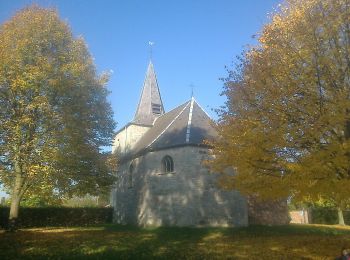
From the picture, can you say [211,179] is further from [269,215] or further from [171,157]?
[269,215]

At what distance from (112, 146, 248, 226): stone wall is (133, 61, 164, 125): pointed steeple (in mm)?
11110

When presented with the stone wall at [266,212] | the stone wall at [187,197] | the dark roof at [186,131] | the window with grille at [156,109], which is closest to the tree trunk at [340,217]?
the stone wall at [266,212]

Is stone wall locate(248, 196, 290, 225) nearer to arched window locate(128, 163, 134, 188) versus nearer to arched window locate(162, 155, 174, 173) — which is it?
arched window locate(162, 155, 174, 173)

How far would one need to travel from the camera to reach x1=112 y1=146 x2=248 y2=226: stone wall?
72.6 ft

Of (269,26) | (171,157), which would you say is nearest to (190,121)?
(171,157)

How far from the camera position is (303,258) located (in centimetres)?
1080

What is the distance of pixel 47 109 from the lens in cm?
1820

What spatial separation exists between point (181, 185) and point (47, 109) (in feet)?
33.5

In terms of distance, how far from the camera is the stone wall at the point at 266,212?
2436 centimetres

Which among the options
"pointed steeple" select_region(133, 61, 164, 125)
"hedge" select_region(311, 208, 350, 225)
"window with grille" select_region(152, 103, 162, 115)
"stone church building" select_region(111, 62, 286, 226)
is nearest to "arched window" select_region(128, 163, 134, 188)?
"stone church building" select_region(111, 62, 286, 226)

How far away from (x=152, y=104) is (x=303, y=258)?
2751 centimetres

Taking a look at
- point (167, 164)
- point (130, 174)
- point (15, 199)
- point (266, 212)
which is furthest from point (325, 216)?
point (15, 199)

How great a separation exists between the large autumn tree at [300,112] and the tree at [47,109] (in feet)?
34.2

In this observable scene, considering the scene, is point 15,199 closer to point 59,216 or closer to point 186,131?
point 59,216
